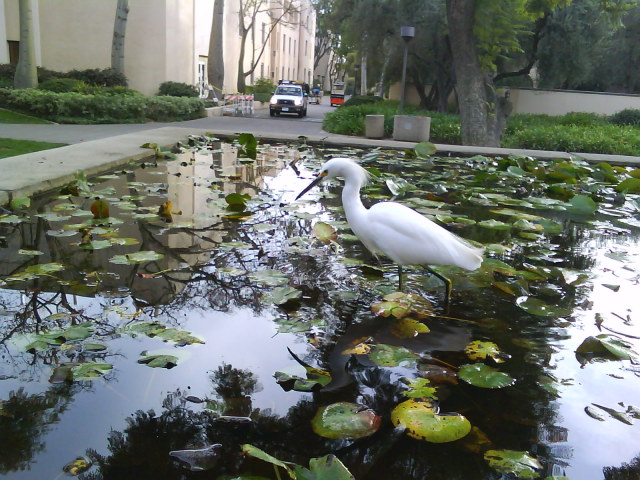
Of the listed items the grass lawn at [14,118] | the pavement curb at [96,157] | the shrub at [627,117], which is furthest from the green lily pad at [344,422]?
the shrub at [627,117]

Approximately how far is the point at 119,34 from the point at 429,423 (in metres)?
19.3

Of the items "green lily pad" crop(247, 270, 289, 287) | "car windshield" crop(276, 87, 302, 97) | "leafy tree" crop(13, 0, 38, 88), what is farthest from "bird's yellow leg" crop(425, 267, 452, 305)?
→ "car windshield" crop(276, 87, 302, 97)

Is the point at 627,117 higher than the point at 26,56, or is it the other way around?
the point at 26,56

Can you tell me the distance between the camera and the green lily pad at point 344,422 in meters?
2.02

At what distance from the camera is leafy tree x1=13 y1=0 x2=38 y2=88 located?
15.2 meters

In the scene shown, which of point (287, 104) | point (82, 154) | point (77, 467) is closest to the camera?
point (77, 467)

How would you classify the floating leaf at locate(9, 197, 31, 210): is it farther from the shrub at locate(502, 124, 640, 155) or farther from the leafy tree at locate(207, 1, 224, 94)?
the leafy tree at locate(207, 1, 224, 94)

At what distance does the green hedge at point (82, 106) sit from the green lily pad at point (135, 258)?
12.5 meters

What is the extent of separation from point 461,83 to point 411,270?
12005 millimetres

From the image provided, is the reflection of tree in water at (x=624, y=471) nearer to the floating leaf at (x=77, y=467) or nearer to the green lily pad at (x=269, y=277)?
the floating leaf at (x=77, y=467)

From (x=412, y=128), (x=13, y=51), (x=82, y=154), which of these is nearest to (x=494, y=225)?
(x=82, y=154)

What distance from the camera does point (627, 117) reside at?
22812 mm

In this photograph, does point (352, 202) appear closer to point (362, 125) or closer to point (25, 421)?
point (25, 421)

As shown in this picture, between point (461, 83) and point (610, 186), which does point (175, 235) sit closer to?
point (610, 186)
